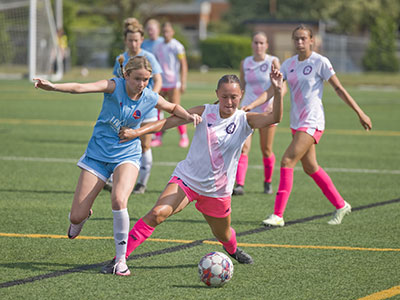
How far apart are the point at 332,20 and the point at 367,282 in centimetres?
5606

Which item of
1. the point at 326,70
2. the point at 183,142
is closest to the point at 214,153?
the point at 326,70

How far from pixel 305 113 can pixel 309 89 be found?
0.28 metres

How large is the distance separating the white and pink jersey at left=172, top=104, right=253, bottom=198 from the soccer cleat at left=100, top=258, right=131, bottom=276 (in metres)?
0.86

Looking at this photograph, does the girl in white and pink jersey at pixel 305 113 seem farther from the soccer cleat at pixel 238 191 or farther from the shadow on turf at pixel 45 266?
the shadow on turf at pixel 45 266

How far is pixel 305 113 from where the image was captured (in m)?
8.02

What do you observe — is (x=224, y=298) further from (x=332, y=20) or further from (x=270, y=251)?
(x=332, y=20)

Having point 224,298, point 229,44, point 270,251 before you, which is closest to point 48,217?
point 270,251

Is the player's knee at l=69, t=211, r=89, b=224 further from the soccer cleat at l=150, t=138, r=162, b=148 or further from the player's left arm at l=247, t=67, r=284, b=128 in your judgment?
the soccer cleat at l=150, t=138, r=162, b=148

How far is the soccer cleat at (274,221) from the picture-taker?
7.84 metres

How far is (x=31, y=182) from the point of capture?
10.3m

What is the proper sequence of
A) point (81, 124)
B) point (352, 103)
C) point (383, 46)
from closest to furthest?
point (352, 103) < point (81, 124) < point (383, 46)

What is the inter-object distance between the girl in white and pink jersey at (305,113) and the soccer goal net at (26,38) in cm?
2192

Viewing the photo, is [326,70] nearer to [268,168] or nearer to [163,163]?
[268,168]

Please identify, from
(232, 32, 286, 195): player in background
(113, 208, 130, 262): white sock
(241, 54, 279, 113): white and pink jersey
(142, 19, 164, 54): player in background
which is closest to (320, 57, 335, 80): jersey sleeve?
(232, 32, 286, 195): player in background
